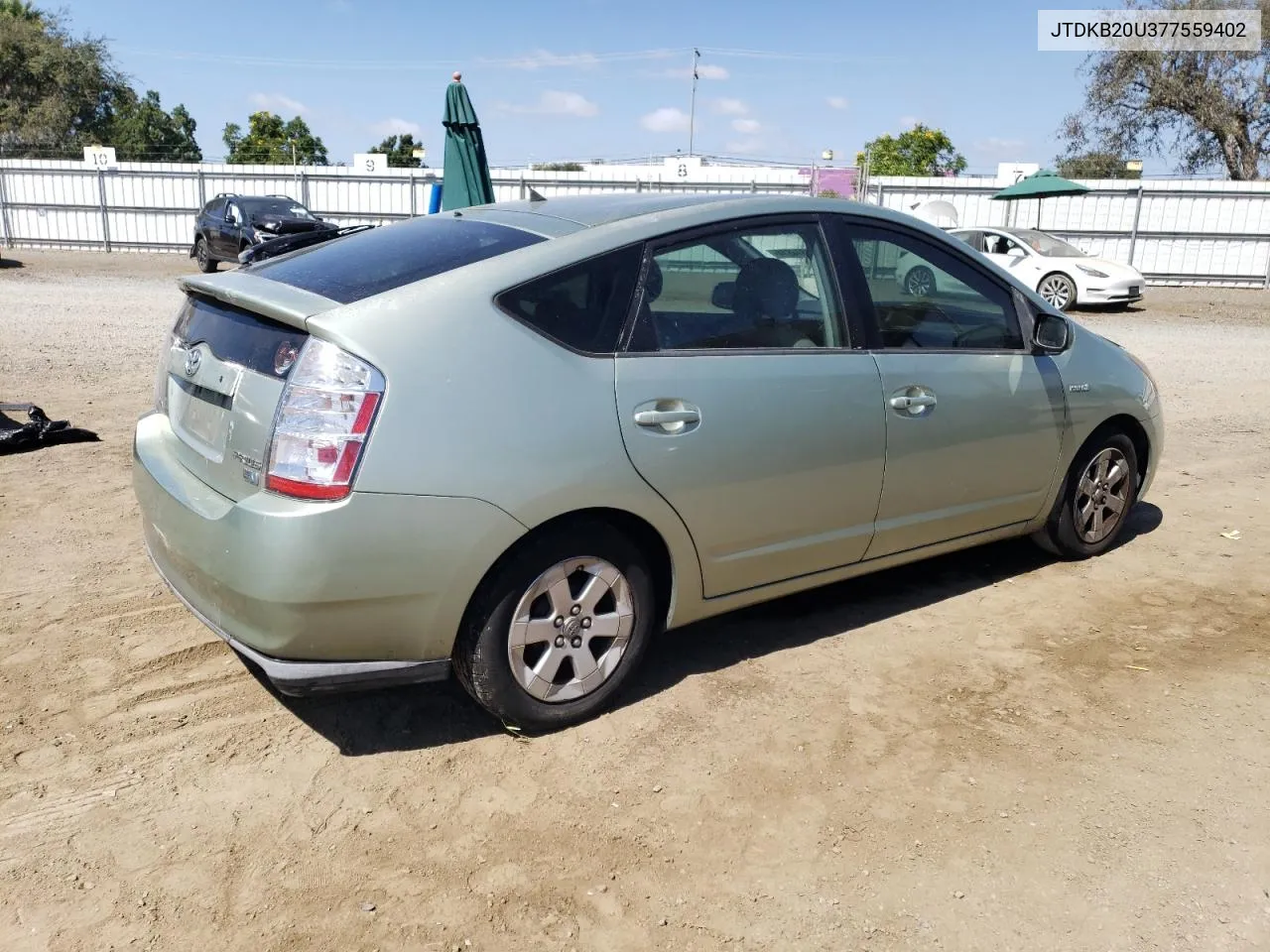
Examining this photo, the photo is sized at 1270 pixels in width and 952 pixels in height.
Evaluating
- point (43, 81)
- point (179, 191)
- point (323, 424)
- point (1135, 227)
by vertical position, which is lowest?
point (323, 424)

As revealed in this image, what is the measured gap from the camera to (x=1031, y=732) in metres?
3.39

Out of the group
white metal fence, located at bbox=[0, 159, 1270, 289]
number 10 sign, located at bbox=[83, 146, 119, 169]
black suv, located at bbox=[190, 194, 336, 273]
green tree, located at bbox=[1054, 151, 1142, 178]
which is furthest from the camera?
green tree, located at bbox=[1054, 151, 1142, 178]

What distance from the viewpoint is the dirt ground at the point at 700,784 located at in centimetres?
250

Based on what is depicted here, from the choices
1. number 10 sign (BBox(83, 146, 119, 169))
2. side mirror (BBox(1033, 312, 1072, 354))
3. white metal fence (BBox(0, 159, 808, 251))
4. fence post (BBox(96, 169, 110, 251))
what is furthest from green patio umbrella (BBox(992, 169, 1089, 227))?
fence post (BBox(96, 169, 110, 251))

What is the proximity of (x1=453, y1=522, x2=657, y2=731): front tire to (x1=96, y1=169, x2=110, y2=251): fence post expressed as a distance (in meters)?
27.6

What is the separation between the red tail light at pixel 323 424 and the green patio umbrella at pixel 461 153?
724 centimetres

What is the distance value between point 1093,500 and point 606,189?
70.1 ft

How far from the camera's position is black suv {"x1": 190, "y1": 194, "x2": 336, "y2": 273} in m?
19.7

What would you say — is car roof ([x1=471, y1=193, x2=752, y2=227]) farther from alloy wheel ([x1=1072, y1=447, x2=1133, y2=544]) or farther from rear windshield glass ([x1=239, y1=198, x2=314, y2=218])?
rear windshield glass ([x1=239, y1=198, x2=314, y2=218])

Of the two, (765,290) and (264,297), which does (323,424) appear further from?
(765,290)

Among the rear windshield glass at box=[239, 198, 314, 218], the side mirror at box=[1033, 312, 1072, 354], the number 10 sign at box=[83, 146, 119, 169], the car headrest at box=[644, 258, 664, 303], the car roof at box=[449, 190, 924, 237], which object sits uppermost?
the number 10 sign at box=[83, 146, 119, 169]

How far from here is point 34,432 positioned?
20.5ft

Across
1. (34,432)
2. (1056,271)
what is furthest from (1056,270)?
(34,432)

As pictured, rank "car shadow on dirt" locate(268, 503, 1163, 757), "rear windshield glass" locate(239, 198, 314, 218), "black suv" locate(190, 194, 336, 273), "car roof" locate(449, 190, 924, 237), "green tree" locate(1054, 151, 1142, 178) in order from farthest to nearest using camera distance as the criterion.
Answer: "green tree" locate(1054, 151, 1142, 178), "rear windshield glass" locate(239, 198, 314, 218), "black suv" locate(190, 194, 336, 273), "car roof" locate(449, 190, 924, 237), "car shadow on dirt" locate(268, 503, 1163, 757)
